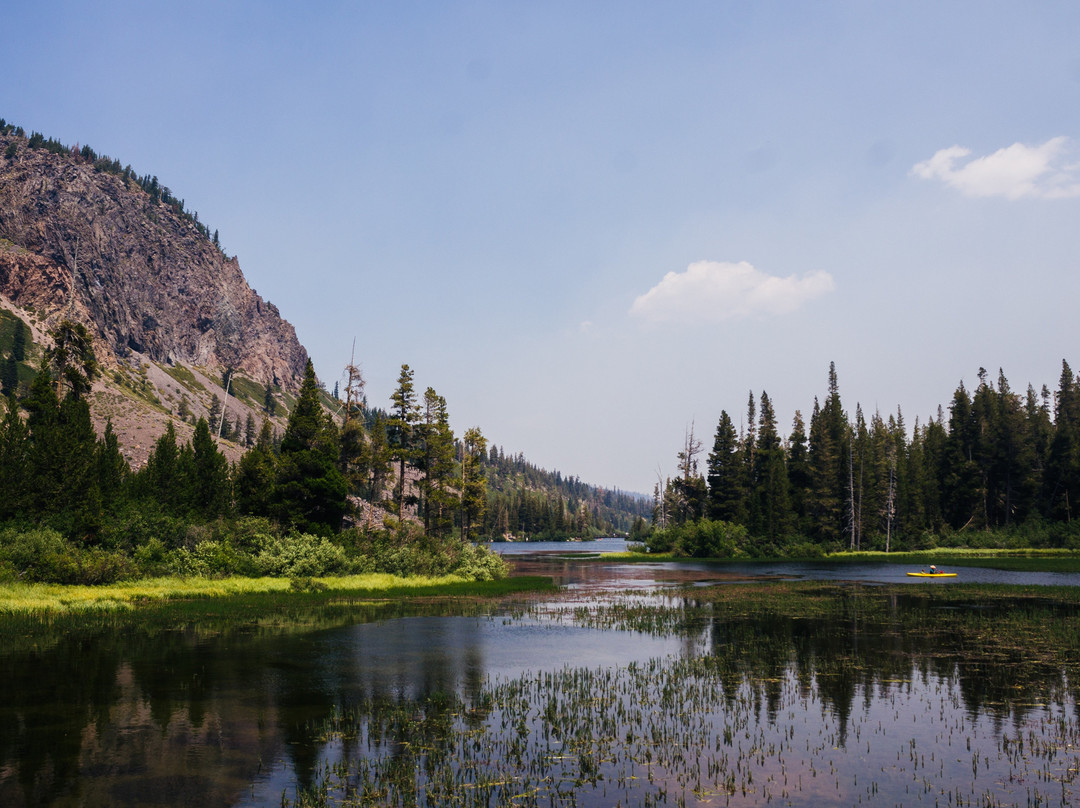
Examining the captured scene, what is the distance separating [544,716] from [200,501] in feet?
194

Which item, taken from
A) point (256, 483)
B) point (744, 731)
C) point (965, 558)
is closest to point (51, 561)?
point (256, 483)

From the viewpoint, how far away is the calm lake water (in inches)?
490

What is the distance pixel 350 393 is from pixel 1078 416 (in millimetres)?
117915

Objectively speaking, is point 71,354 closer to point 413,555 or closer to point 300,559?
point 300,559

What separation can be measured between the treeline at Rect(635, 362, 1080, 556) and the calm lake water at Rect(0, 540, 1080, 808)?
277 feet

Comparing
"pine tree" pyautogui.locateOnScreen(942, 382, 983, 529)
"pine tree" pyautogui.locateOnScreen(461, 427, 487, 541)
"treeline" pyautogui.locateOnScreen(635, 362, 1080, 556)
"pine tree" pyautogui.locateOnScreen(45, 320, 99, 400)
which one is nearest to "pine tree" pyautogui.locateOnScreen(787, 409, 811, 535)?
"treeline" pyautogui.locateOnScreen(635, 362, 1080, 556)

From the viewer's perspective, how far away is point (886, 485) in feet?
384

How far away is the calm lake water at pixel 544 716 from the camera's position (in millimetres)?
12453

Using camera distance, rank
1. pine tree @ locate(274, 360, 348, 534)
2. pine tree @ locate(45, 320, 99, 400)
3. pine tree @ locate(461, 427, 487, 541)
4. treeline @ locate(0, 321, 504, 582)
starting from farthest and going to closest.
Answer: pine tree @ locate(461, 427, 487, 541)
pine tree @ locate(45, 320, 99, 400)
pine tree @ locate(274, 360, 348, 534)
treeline @ locate(0, 321, 504, 582)

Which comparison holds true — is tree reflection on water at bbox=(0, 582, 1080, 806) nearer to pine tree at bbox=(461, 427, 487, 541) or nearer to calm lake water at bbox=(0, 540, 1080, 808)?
calm lake water at bbox=(0, 540, 1080, 808)

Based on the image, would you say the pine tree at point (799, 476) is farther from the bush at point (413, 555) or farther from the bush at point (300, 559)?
the bush at point (300, 559)

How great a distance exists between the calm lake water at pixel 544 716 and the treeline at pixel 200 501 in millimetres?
15972

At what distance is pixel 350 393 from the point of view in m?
64.5

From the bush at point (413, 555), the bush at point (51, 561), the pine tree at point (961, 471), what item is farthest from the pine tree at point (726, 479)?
the bush at point (51, 561)
